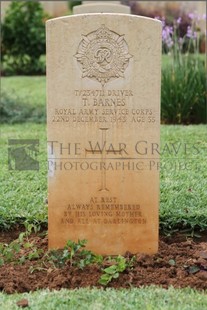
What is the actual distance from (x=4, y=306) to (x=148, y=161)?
4.23 feet

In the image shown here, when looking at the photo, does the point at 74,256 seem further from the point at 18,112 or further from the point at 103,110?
the point at 18,112

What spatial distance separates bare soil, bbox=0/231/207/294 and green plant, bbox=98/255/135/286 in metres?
0.03

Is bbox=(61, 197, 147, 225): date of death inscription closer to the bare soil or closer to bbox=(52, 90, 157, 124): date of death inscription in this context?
the bare soil

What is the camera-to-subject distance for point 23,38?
1501 cm

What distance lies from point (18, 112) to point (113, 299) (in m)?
5.95

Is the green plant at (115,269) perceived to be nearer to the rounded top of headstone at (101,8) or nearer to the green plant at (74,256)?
the green plant at (74,256)

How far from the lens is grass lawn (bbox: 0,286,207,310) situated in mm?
3178

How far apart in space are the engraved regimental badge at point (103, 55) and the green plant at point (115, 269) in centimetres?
108

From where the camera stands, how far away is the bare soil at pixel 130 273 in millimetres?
3531

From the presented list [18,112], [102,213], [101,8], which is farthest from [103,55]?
[18,112]

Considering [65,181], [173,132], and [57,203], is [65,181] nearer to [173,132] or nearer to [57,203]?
[57,203]

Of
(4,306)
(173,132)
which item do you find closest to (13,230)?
(4,306)

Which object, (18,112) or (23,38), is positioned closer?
(18,112)

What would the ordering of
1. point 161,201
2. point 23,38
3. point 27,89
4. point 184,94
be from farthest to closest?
point 23,38
point 27,89
point 184,94
point 161,201
